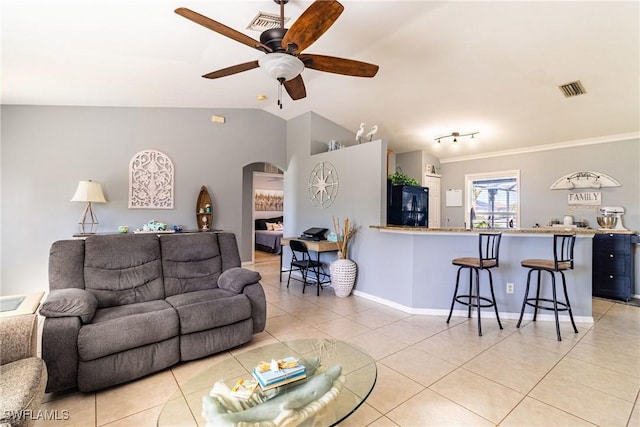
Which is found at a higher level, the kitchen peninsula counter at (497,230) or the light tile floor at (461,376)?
the kitchen peninsula counter at (497,230)

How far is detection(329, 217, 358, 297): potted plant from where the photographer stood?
172 inches

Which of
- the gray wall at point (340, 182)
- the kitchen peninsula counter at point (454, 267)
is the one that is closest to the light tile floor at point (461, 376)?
the kitchen peninsula counter at point (454, 267)

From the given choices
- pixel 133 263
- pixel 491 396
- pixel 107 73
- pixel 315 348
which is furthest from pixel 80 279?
pixel 491 396

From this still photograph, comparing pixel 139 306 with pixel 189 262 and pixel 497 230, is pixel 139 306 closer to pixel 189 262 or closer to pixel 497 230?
pixel 189 262

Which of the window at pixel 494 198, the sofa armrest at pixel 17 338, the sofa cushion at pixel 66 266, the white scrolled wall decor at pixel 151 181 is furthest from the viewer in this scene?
the window at pixel 494 198

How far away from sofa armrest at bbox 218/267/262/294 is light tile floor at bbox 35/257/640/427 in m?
0.54

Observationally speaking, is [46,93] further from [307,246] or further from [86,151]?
[307,246]

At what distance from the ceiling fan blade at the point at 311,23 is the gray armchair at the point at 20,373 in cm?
229

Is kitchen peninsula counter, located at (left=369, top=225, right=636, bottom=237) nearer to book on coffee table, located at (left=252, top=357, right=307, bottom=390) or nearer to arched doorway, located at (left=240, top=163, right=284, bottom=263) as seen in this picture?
book on coffee table, located at (left=252, top=357, right=307, bottom=390)

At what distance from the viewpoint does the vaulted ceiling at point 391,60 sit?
2640mm

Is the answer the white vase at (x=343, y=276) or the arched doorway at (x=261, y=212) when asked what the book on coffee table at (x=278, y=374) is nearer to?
the white vase at (x=343, y=276)

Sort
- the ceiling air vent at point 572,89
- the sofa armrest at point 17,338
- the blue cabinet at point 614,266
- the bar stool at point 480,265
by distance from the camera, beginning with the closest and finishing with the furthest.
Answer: the sofa armrest at point 17,338
the bar stool at point 480,265
the ceiling air vent at point 572,89
the blue cabinet at point 614,266

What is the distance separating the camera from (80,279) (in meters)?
2.52

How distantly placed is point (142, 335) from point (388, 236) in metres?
2.94
